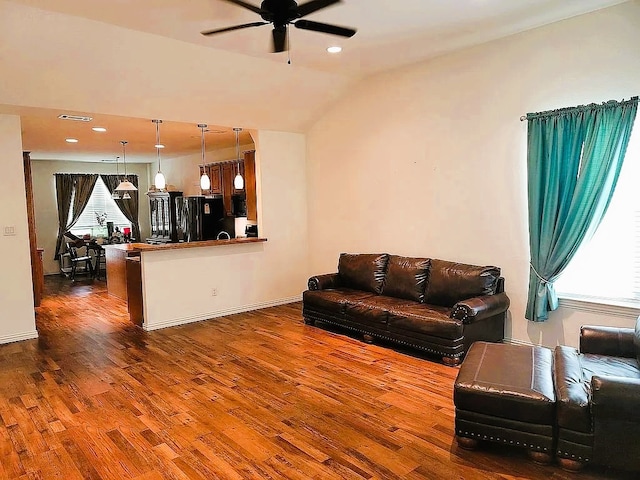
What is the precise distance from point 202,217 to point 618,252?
7.07 metres

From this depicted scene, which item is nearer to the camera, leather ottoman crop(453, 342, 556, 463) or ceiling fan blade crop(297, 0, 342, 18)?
leather ottoman crop(453, 342, 556, 463)

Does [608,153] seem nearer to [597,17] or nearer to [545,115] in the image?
[545,115]

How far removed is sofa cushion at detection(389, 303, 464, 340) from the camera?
4.09 m

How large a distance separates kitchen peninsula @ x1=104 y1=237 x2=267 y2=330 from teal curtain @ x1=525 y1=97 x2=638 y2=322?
374 cm

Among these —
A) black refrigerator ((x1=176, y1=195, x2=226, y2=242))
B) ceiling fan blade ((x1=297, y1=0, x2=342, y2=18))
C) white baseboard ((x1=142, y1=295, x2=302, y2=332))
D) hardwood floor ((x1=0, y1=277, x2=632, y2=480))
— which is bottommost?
hardwood floor ((x1=0, y1=277, x2=632, y2=480))

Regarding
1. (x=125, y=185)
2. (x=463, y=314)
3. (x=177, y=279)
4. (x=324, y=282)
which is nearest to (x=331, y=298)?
(x=324, y=282)

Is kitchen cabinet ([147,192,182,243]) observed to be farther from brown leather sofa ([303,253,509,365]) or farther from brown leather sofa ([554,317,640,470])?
brown leather sofa ([554,317,640,470])

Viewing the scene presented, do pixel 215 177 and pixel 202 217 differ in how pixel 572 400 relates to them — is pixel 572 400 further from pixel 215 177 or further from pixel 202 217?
pixel 215 177

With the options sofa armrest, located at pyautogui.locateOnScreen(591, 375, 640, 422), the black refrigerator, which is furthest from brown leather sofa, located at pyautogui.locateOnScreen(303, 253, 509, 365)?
the black refrigerator

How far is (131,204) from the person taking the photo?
11.5 metres

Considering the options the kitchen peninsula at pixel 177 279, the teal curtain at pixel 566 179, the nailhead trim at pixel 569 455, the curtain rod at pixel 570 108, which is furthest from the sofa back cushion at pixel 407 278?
the nailhead trim at pixel 569 455

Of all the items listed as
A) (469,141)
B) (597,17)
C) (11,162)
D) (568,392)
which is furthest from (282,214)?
(568,392)

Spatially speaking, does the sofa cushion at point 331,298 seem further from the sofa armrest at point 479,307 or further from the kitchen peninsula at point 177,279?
the kitchen peninsula at point 177,279

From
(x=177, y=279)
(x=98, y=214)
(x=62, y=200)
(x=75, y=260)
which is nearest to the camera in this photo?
(x=177, y=279)
